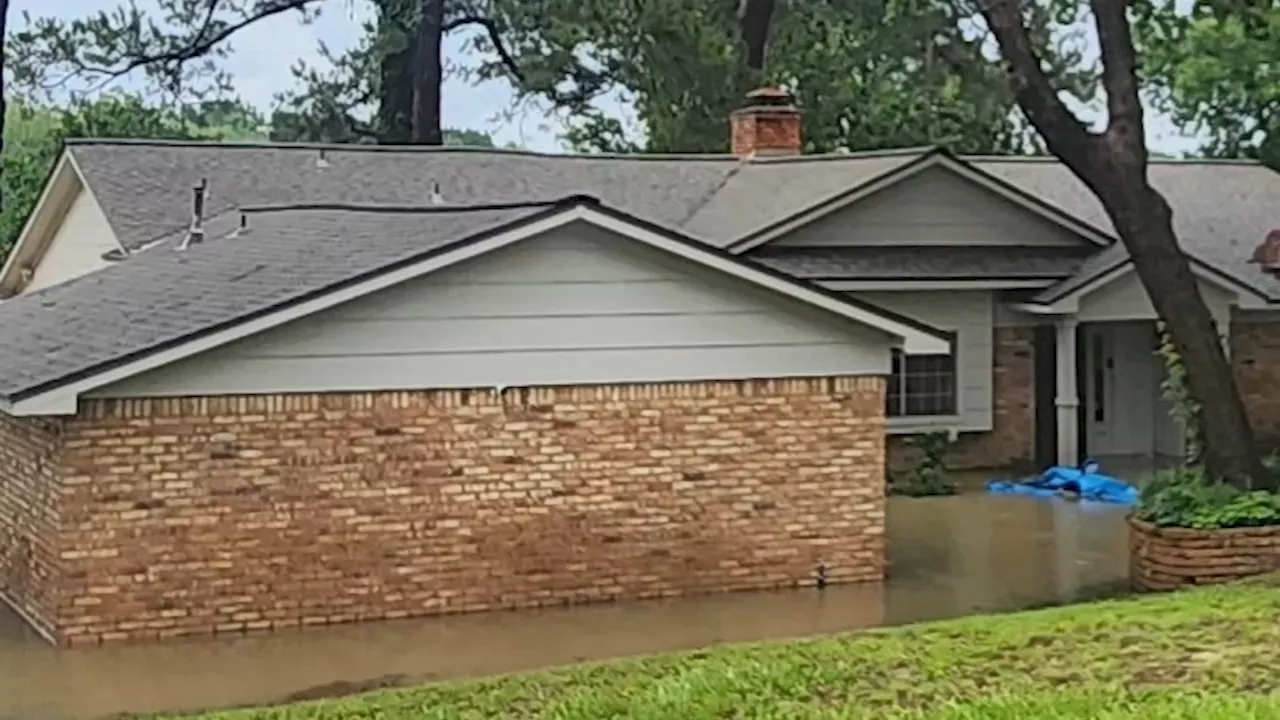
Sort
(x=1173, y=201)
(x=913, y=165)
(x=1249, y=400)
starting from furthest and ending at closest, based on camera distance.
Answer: (x=1173, y=201) → (x=1249, y=400) → (x=913, y=165)

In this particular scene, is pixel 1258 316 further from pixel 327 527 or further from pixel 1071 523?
pixel 327 527

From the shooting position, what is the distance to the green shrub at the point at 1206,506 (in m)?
14.5

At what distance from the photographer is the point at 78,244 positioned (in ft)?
84.4

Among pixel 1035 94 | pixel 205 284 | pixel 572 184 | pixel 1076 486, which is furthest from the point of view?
pixel 572 184

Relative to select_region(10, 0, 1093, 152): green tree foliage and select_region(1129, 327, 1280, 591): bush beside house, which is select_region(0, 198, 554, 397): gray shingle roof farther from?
select_region(10, 0, 1093, 152): green tree foliage

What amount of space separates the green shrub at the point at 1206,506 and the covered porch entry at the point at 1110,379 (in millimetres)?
8501

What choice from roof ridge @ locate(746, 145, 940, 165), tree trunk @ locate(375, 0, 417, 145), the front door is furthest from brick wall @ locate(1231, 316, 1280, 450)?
tree trunk @ locate(375, 0, 417, 145)

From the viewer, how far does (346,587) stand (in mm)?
13812

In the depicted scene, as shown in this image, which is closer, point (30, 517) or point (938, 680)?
point (938, 680)

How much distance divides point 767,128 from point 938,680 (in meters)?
19.5

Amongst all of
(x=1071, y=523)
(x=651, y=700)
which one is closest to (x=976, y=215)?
(x=1071, y=523)

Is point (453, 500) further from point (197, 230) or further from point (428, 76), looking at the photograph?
point (428, 76)

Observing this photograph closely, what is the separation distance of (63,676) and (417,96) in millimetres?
28194

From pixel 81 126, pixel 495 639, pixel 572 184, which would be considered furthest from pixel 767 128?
pixel 81 126
